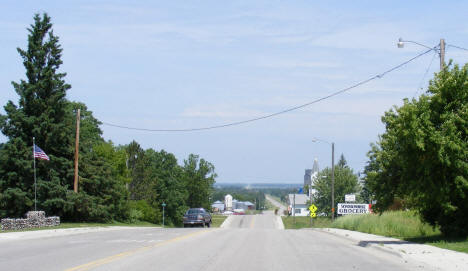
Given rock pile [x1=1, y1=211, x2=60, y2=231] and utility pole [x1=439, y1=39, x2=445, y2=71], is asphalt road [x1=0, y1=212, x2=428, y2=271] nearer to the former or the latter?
utility pole [x1=439, y1=39, x2=445, y2=71]

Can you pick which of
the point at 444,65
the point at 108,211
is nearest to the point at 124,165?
the point at 108,211

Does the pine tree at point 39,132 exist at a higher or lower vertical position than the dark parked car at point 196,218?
higher

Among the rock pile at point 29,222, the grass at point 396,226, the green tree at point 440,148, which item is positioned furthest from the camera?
the rock pile at point 29,222

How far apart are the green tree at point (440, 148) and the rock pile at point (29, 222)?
64.9 feet

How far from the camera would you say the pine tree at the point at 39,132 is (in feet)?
142

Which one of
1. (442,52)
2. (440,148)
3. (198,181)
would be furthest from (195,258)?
(198,181)

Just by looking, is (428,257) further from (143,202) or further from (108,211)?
(143,202)

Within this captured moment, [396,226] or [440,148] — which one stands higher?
[440,148]

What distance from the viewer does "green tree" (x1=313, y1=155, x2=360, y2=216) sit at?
71875mm

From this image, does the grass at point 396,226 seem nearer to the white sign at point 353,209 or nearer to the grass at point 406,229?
the grass at point 406,229

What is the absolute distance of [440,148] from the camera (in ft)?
60.4

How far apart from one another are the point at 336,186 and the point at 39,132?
4050 centimetres

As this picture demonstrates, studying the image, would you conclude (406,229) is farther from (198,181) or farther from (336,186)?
(198,181)

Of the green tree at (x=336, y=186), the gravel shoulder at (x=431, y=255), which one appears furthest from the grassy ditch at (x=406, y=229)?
the green tree at (x=336, y=186)
